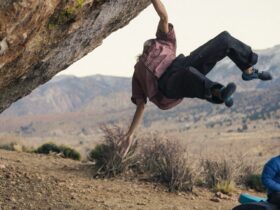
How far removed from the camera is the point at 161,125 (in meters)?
117

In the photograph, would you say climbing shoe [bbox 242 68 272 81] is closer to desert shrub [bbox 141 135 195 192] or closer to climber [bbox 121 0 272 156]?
climber [bbox 121 0 272 156]

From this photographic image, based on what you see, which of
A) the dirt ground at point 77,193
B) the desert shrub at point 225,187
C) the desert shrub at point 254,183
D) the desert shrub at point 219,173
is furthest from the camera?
the desert shrub at point 254,183

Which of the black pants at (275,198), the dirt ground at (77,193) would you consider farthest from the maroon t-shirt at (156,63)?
the dirt ground at (77,193)

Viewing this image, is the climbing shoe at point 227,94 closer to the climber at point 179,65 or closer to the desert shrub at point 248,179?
the climber at point 179,65

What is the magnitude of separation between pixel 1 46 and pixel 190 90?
2064mm

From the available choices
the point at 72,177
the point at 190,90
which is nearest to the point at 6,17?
the point at 190,90

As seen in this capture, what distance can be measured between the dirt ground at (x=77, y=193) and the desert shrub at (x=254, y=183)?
1902 mm

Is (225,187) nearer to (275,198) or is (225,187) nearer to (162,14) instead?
(275,198)

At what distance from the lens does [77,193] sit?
1144 cm

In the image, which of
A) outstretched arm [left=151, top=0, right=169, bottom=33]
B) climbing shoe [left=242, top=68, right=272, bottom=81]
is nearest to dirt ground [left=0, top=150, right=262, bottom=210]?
outstretched arm [left=151, top=0, right=169, bottom=33]

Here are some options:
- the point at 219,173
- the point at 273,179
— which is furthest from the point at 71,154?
the point at 273,179

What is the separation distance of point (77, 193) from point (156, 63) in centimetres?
579

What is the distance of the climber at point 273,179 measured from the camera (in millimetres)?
7332

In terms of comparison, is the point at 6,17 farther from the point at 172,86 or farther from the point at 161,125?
the point at 161,125
